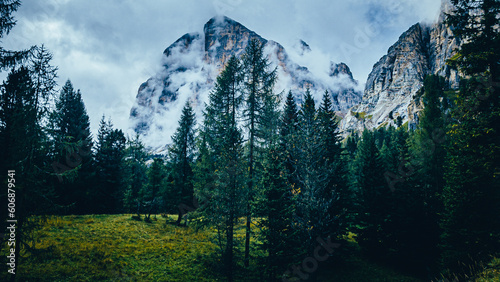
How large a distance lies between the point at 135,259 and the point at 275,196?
10.8 meters

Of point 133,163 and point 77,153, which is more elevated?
point 77,153

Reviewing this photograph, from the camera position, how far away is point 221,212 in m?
13.8

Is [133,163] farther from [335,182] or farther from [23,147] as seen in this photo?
[335,182]

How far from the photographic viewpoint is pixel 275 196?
14.6 m

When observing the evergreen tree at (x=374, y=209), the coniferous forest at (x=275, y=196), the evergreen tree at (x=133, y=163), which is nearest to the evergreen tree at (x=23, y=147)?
the coniferous forest at (x=275, y=196)

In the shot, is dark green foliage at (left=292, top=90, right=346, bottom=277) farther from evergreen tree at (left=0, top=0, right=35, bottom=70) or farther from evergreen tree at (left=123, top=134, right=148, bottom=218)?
evergreen tree at (left=123, top=134, right=148, bottom=218)

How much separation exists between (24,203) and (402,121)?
571ft

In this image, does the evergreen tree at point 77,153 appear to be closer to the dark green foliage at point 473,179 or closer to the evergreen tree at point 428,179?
the dark green foliage at point 473,179

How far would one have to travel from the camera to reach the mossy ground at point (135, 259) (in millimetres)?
11953

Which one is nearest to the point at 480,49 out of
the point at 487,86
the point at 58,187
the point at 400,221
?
the point at 487,86

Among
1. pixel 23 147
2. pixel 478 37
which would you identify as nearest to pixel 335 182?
pixel 478 37

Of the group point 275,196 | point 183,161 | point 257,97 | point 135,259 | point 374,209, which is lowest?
point 135,259

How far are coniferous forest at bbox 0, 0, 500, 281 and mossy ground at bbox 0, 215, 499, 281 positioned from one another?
0.38 ft

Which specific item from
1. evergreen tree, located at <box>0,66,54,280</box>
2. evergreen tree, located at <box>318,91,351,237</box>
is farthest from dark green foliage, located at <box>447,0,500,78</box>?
evergreen tree, located at <box>0,66,54,280</box>
